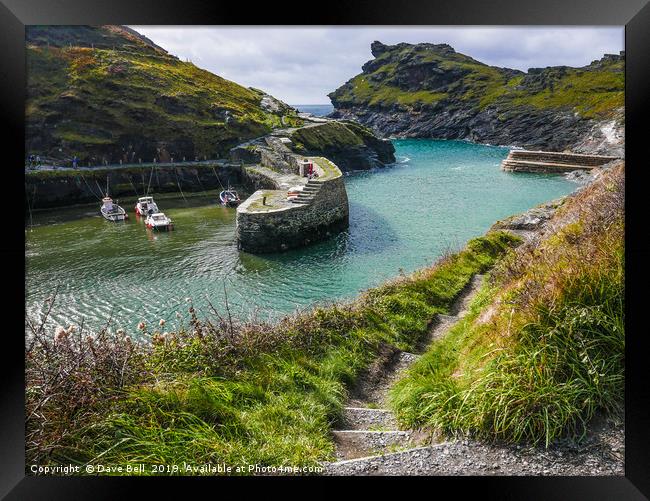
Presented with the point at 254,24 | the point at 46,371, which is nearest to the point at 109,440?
the point at 46,371

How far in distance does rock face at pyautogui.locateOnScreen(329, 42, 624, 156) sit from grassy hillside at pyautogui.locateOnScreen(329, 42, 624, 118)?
0.05 metres

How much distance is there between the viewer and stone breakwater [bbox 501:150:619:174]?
1117 inches

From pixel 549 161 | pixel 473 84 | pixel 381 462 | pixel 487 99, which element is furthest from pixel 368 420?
pixel 487 99

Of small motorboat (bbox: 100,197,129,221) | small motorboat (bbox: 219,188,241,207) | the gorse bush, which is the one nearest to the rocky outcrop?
small motorboat (bbox: 219,188,241,207)

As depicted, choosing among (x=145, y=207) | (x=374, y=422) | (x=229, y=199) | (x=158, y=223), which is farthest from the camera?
(x=229, y=199)

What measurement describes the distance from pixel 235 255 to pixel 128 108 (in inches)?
879

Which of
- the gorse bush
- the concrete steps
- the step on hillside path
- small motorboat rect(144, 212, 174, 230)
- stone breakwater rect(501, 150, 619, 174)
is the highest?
stone breakwater rect(501, 150, 619, 174)

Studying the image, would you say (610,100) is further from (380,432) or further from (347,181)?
(347,181)

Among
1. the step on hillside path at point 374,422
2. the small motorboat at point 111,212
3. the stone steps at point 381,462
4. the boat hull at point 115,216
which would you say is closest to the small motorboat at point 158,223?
the boat hull at point 115,216

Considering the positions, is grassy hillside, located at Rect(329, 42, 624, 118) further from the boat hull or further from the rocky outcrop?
the boat hull

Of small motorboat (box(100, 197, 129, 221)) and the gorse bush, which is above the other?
small motorboat (box(100, 197, 129, 221))

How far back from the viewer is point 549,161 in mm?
33938

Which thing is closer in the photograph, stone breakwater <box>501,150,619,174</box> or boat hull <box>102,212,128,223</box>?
stone breakwater <box>501,150,619,174</box>
